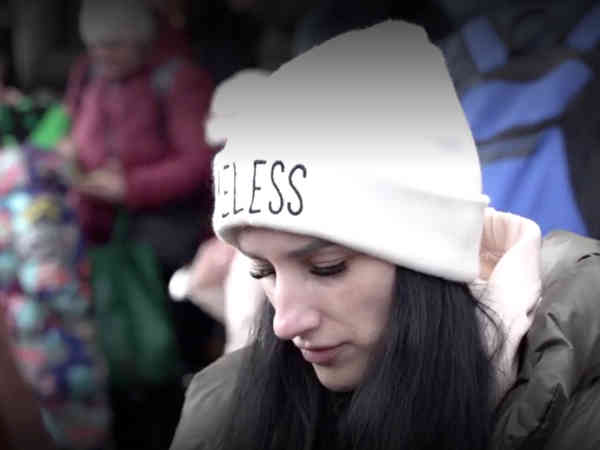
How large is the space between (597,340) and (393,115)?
1.42 feet

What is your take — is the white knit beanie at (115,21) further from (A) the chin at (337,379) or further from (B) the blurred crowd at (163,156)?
(A) the chin at (337,379)

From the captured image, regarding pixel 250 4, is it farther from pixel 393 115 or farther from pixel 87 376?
pixel 393 115

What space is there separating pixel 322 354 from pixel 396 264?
165 millimetres

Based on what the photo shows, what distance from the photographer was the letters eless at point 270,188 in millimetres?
1242

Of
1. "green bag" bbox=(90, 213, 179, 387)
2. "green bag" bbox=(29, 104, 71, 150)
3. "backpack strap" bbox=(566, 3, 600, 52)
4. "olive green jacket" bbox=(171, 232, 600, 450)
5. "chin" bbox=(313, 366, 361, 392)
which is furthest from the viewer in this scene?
"green bag" bbox=(29, 104, 71, 150)

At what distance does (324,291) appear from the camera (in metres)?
1.27

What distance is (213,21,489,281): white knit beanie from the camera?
124 cm

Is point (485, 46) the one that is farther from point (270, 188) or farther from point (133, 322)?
point (133, 322)

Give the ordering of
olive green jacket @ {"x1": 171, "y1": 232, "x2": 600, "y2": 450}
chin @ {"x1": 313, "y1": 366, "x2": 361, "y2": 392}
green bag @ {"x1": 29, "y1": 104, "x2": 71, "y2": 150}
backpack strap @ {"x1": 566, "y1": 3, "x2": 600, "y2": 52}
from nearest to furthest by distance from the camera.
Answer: olive green jacket @ {"x1": 171, "y1": 232, "x2": 600, "y2": 450} → chin @ {"x1": 313, "y1": 366, "x2": 361, "y2": 392} → backpack strap @ {"x1": 566, "y1": 3, "x2": 600, "y2": 52} → green bag @ {"x1": 29, "y1": 104, "x2": 71, "y2": 150}

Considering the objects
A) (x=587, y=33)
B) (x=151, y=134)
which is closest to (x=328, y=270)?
(x=587, y=33)

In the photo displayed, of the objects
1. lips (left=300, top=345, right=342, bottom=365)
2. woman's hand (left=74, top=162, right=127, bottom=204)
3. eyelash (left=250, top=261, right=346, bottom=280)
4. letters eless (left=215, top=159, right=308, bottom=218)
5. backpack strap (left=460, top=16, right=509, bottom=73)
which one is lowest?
woman's hand (left=74, top=162, right=127, bottom=204)

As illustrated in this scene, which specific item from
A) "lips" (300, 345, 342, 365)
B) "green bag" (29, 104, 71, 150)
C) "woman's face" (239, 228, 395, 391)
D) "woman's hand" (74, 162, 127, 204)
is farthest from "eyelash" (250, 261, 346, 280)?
"green bag" (29, 104, 71, 150)

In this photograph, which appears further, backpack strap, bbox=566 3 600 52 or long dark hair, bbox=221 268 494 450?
backpack strap, bbox=566 3 600 52

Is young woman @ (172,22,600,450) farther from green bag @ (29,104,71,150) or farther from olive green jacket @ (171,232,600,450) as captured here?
green bag @ (29,104,71,150)
